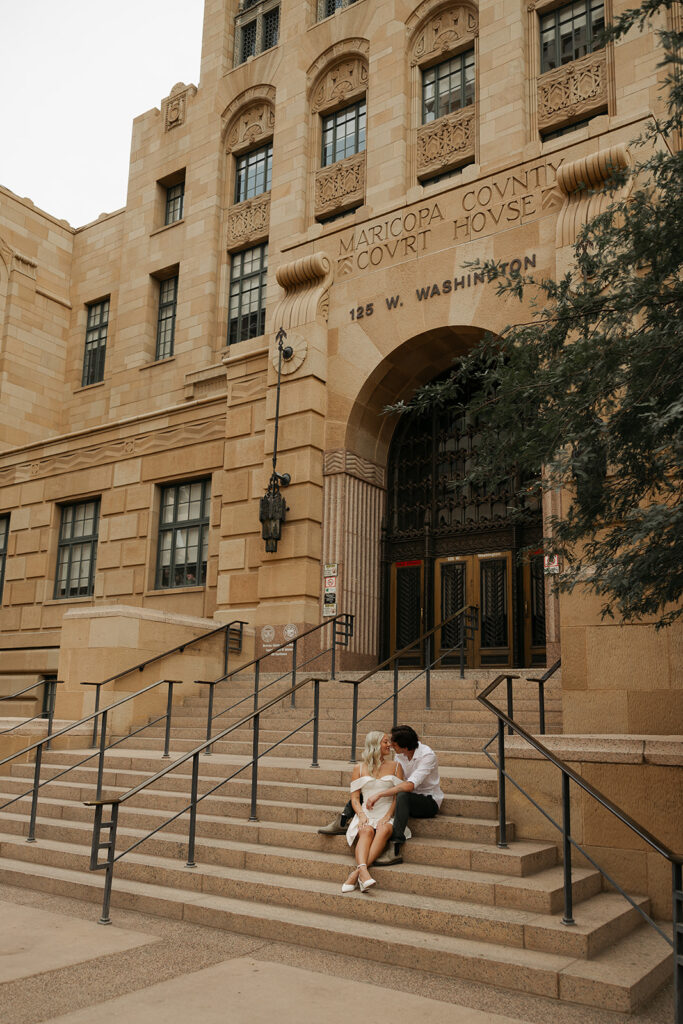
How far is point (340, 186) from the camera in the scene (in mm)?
20547

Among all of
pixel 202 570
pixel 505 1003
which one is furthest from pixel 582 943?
pixel 202 570

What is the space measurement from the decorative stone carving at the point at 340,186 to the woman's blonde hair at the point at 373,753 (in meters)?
15.1

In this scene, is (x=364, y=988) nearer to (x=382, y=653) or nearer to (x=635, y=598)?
(x=635, y=598)

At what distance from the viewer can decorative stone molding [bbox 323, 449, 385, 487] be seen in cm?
1702

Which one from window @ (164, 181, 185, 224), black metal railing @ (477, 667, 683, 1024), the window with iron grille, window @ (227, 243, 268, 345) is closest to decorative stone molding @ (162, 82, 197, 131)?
window @ (164, 181, 185, 224)

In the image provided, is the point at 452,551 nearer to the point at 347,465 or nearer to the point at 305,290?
the point at 347,465

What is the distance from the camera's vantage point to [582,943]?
5852 millimetres

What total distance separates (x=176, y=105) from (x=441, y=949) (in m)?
25.5

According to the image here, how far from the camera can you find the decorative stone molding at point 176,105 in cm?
2558

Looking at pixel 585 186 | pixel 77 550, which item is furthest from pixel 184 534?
pixel 585 186

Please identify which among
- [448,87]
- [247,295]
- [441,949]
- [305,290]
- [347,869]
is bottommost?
[441,949]

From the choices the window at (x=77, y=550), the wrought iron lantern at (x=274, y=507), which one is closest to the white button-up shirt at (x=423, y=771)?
the wrought iron lantern at (x=274, y=507)

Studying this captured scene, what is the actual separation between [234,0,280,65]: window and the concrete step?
23.1 metres

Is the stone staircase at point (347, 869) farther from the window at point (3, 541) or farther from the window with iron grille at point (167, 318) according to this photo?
the window with iron grille at point (167, 318)
